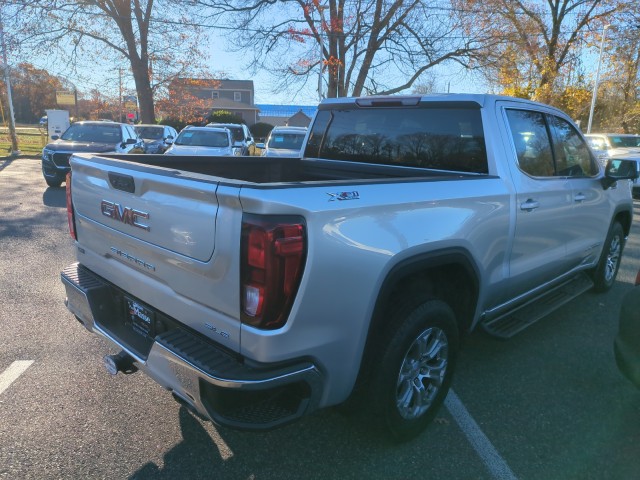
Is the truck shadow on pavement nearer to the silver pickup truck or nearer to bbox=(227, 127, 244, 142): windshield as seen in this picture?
the silver pickup truck

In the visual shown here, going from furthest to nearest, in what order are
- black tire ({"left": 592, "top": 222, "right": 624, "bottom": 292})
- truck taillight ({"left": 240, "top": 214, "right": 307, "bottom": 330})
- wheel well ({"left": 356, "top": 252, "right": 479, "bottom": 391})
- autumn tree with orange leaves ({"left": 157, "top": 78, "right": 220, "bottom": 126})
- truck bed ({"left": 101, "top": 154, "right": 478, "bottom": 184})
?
autumn tree with orange leaves ({"left": 157, "top": 78, "right": 220, "bottom": 126})
black tire ({"left": 592, "top": 222, "right": 624, "bottom": 292})
truck bed ({"left": 101, "top": 154, "right": 478, "bottom": 184})
wheel well ({"left": 356, "top": 252, "right": 479, "bottom": 391})
truck taillight ({"left": 240, "top": 214, "right": 307, "bottom": 330})

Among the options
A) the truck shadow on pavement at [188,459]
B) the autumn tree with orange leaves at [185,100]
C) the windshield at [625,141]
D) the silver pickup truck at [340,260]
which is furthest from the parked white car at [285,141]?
the autumn tree with orange leaves at [185,100]

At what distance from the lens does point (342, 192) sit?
2.21 meters

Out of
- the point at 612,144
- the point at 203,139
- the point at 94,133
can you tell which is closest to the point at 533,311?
the point at 203,139

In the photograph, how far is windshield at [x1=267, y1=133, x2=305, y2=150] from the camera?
559 inches

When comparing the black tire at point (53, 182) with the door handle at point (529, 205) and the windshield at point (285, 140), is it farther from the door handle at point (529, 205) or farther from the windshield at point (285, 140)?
the door handle at point (529, 205)

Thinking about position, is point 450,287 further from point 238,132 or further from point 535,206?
A: point 238,132

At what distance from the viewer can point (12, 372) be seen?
11.2 ft

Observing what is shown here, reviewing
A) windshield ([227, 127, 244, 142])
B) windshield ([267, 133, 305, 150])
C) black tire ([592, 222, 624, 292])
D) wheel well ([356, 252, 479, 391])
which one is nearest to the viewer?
wheel well ([356, 252, 479, 391])

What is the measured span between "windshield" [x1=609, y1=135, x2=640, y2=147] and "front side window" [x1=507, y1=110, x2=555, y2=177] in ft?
49.8

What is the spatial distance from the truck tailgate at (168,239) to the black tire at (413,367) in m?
0.87

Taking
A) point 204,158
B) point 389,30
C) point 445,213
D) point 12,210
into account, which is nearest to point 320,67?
point 389,30

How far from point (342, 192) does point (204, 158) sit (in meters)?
2.17

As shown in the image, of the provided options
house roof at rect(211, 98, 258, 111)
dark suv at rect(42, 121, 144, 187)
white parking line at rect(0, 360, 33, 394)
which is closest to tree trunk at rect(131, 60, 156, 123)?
dark suv at rect(42, 121, 144, 187)
